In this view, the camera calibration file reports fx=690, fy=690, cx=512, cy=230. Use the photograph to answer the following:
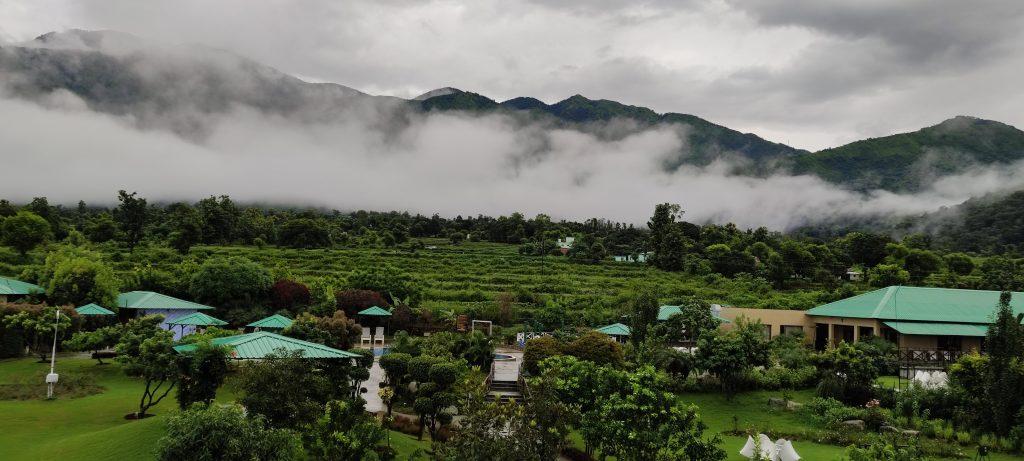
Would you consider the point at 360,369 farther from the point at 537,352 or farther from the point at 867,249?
the point at 867,249

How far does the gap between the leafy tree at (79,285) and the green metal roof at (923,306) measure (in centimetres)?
3004

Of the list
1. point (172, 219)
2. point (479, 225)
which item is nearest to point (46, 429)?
point (172, 219)

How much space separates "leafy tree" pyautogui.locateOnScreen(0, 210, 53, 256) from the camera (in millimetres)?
40250

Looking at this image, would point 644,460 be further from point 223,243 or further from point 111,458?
point 223,243

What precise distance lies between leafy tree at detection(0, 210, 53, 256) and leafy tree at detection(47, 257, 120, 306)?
16930 millimetres

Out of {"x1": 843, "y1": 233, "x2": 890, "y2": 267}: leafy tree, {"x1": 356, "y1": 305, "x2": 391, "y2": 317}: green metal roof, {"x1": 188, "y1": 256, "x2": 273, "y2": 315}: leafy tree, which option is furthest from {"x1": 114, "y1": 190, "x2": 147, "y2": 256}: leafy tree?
{"x1": 843, "y1": 233, "x2": 890, "y2": 267}: leafy tree

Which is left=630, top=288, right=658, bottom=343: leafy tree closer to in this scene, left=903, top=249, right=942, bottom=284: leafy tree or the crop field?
the crop field

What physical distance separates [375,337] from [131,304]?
393 inches

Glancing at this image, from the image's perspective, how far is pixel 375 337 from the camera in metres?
29.9

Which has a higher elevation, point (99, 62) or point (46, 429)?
point (99, 62)

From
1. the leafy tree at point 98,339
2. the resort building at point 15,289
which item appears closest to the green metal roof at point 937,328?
the leafy tree at point 98,339

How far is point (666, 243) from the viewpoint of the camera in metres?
57.9

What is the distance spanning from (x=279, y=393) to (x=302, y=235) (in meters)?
49.9

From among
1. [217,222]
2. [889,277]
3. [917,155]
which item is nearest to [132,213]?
[217,222]
